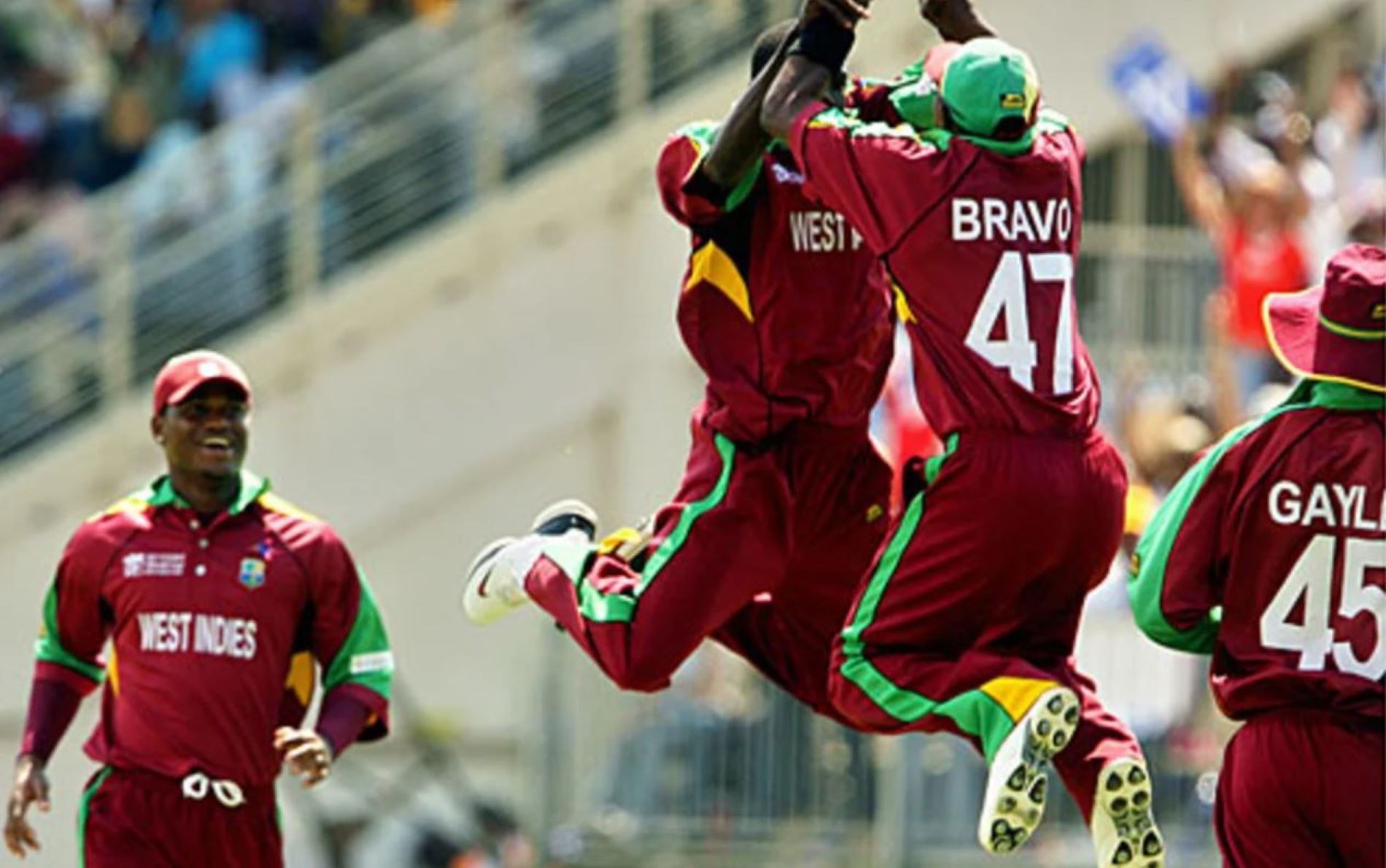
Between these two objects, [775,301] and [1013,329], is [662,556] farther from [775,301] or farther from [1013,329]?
[1013,329]

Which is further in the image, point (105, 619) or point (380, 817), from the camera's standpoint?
point (380, 817)

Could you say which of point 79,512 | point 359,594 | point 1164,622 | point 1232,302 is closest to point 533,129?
point 79,512

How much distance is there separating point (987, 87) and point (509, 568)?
2259mm

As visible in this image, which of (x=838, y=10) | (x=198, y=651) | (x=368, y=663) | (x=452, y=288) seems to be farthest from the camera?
(x=452, y=288)

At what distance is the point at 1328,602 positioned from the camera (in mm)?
10188

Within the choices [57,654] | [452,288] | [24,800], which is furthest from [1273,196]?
[24,800]

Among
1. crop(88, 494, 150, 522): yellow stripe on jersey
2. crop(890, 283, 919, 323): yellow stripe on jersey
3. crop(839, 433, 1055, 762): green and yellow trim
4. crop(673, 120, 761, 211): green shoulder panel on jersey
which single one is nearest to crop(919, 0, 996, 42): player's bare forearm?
crop(673, 120, 761, 211): green shoulder panel on jersey

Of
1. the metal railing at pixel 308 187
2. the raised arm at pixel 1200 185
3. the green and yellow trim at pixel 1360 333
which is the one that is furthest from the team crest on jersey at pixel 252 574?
the metal railing at pixel 308 187

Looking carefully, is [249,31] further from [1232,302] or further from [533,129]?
[1232,302]

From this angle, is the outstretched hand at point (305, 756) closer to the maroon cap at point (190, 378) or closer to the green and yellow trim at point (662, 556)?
the green and yellow trim at point (662, 556)

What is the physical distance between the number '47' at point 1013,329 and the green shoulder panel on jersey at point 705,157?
2.99ft

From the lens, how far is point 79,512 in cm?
1972

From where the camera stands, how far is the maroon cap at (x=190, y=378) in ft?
38.5

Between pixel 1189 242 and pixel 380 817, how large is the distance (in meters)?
5.07
